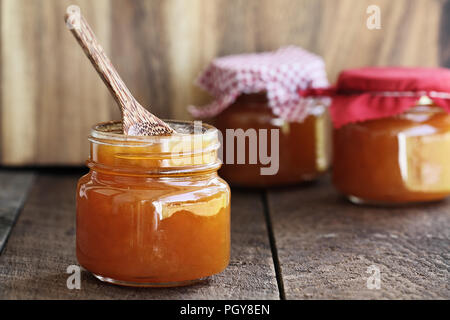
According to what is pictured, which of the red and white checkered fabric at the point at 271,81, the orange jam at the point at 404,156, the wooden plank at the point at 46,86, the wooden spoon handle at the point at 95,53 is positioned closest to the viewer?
the wooden spoon handle at the point at 95,53

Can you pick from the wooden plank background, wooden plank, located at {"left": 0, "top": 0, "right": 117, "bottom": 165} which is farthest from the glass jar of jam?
wooden plank, located at {"left": 0, "top": 0, "right": 117, "bottom": 165}

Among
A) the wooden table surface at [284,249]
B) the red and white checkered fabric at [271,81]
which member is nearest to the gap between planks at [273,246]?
the wooden table surface at [284,249]

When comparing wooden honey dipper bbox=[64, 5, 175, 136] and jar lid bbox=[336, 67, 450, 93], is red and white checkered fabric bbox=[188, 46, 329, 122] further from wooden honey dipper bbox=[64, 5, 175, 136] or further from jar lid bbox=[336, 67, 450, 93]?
wooden honey dipper bbox=[64, 5, 175, 136]

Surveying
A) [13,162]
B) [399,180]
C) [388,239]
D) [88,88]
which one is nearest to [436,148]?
[399,180]

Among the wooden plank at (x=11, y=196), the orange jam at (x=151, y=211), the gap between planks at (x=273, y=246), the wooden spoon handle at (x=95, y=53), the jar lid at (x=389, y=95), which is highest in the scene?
the wooden spoon handle at (x=95, y=53)

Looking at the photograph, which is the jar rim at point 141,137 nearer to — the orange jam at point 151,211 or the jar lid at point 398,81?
the orange jam at point 151,211

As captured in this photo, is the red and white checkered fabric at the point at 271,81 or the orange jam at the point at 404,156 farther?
the red and white checkered fabric at the point at 271,81

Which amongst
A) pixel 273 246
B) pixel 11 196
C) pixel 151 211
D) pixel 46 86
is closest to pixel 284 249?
pixel 273 246
